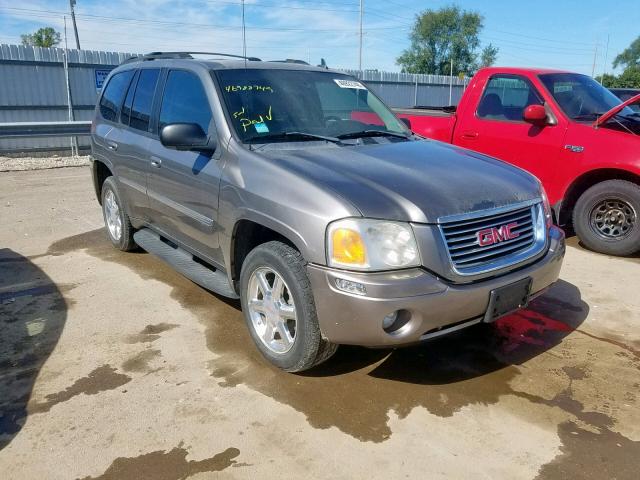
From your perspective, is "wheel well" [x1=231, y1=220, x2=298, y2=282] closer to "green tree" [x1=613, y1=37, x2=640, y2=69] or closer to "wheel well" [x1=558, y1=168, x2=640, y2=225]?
"wheel well" [x1=558, y1=168, x2=640, y2=225]

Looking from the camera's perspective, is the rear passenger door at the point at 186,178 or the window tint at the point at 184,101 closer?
the rear passenger door at the point at 186,178

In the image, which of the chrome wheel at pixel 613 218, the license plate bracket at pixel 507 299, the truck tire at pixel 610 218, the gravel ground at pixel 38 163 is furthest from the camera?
the gravel ground at pixel 38 163

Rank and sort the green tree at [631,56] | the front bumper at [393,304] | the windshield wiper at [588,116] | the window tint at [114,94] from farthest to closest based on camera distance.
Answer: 1. the green tree at [631,56]
2. the windshield wiper at [588,116]
3. the window tint at [114,94]
4. the front bumper at [393,304]

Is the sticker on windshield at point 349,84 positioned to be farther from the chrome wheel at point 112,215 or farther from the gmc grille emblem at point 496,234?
the chrome wheel at point 112,215

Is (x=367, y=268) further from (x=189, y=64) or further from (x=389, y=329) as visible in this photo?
(x=189, y=64)

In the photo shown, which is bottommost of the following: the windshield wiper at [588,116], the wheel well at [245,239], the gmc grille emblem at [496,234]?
the wheel well at [245,239]

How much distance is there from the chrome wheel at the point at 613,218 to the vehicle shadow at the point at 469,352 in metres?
1.89

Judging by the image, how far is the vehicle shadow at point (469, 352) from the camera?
133 inches

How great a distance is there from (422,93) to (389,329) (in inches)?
843

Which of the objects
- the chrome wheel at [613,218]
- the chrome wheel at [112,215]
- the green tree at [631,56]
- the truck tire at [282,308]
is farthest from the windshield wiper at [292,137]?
the green tree at [631,56]

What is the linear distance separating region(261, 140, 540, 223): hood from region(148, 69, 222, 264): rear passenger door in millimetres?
605

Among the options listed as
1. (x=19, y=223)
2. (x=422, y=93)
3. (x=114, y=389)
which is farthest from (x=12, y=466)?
(x=422, y=93)

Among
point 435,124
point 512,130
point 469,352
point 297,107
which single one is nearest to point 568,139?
point 512,130

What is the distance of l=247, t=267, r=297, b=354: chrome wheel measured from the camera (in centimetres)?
322
